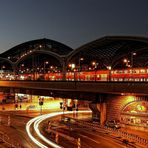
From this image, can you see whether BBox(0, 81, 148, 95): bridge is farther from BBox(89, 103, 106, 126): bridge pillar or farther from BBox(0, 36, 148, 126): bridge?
BBox(89, 103, 106, 126): bridge pillar

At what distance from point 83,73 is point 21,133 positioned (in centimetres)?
4360

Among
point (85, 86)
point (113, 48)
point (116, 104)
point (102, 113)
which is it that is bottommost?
point (102, 113)

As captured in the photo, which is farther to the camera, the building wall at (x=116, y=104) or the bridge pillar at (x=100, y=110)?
the bridge pillar at (x=100, y=110)

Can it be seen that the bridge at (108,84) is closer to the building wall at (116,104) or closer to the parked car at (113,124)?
the building wall at (116,104)

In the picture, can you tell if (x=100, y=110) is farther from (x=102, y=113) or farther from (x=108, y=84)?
(x=108, y=84)

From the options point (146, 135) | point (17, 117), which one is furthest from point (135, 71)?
point (17, 117)

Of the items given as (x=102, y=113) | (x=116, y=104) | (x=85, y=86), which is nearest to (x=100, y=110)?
(x=102, y=113)

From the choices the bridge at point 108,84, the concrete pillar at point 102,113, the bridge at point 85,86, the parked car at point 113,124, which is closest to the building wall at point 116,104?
the bridge at point 108,84

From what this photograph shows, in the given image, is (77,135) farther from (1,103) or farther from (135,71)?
(1,103)

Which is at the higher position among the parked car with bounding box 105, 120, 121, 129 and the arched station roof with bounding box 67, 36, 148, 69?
the arched station roof with bounding box 67, 36, 148, 69

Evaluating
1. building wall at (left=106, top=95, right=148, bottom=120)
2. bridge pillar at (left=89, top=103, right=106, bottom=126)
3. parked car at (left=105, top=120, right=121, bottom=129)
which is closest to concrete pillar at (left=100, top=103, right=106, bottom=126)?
bridge pillar at (left=89, top=103, right=106, bottom=126)

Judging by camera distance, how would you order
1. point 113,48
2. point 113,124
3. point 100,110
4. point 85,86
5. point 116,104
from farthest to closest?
point 113,48 → point 100,110 → point 116,104 → point 113,124 → point 85,86

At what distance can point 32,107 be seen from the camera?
91.8m

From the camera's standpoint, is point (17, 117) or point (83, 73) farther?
point (83, 73)
